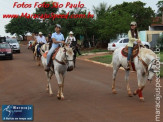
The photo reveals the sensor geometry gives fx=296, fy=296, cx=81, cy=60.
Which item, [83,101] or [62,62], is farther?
[62,62]

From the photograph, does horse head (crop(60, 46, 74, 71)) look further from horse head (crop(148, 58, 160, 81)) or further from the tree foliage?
the tree foliage

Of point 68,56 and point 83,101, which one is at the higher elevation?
point 68,56

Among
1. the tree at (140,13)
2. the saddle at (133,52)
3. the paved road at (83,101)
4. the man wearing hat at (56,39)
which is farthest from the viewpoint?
the tree at (140,13)

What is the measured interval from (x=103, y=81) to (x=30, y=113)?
6571mm

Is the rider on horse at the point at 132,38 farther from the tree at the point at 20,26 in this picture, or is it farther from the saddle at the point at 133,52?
the tree at the point at 20,26

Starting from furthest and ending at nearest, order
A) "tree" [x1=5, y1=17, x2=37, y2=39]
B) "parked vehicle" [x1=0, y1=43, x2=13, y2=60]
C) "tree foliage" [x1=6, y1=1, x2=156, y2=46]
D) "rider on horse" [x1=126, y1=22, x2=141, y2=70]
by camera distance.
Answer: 1. "tree" [x1=5, y1=17, x2=37, y2=39]
2. "tree foliage" [x1=6, y1=1, x2=156, y2=46]
3. "parked vehicle" [x1=0, y1=43, x2=13, y2=60]
4. "rider on horse" [x1=126, y1=22, x2=141, y2=70]

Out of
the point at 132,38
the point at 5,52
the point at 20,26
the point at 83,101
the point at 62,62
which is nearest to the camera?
the point at 83,101

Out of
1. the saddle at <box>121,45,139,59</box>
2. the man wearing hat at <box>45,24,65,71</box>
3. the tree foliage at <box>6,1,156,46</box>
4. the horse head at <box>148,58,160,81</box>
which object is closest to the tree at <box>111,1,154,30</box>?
the tree foliage at <box>6,1,156,46</box>

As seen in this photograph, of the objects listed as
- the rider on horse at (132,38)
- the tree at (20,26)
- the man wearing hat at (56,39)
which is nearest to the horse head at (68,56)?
the man wearing hat at (56,39)

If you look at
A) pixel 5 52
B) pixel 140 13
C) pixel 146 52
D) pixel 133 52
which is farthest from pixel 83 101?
pixel 140 13

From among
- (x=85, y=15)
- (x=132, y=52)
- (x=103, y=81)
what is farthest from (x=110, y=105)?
(x=85, y=15)

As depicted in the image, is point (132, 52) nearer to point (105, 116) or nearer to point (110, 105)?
point (110, 105)

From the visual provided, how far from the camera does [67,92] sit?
34.7 feet

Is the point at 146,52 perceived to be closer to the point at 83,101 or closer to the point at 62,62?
the point at 83,101
